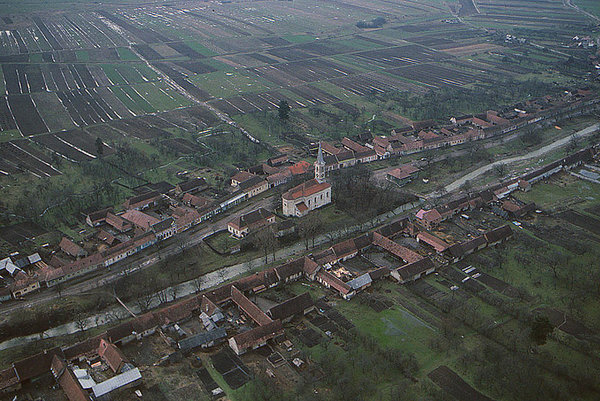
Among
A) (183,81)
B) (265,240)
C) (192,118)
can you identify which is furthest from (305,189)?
(183,81)

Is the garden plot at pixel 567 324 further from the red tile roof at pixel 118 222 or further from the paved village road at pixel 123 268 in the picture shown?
the red tile roof at pixel 118 222

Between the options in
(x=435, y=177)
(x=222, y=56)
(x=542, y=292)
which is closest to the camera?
(x=542, y=292)

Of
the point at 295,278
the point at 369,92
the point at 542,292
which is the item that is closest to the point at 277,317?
the point at 295,278

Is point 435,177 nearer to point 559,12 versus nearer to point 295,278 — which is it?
point 295,278

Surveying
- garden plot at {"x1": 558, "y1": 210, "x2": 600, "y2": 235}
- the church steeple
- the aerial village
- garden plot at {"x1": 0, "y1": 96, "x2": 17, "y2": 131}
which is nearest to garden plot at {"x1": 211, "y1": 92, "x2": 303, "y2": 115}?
the aerial village

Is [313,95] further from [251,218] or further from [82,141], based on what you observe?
[251,218]

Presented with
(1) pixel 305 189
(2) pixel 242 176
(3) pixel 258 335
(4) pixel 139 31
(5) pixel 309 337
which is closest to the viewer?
(3) pixel 258 335

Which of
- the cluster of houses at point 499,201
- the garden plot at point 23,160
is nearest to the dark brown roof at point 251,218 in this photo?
the cluster of houses at point 499,201
